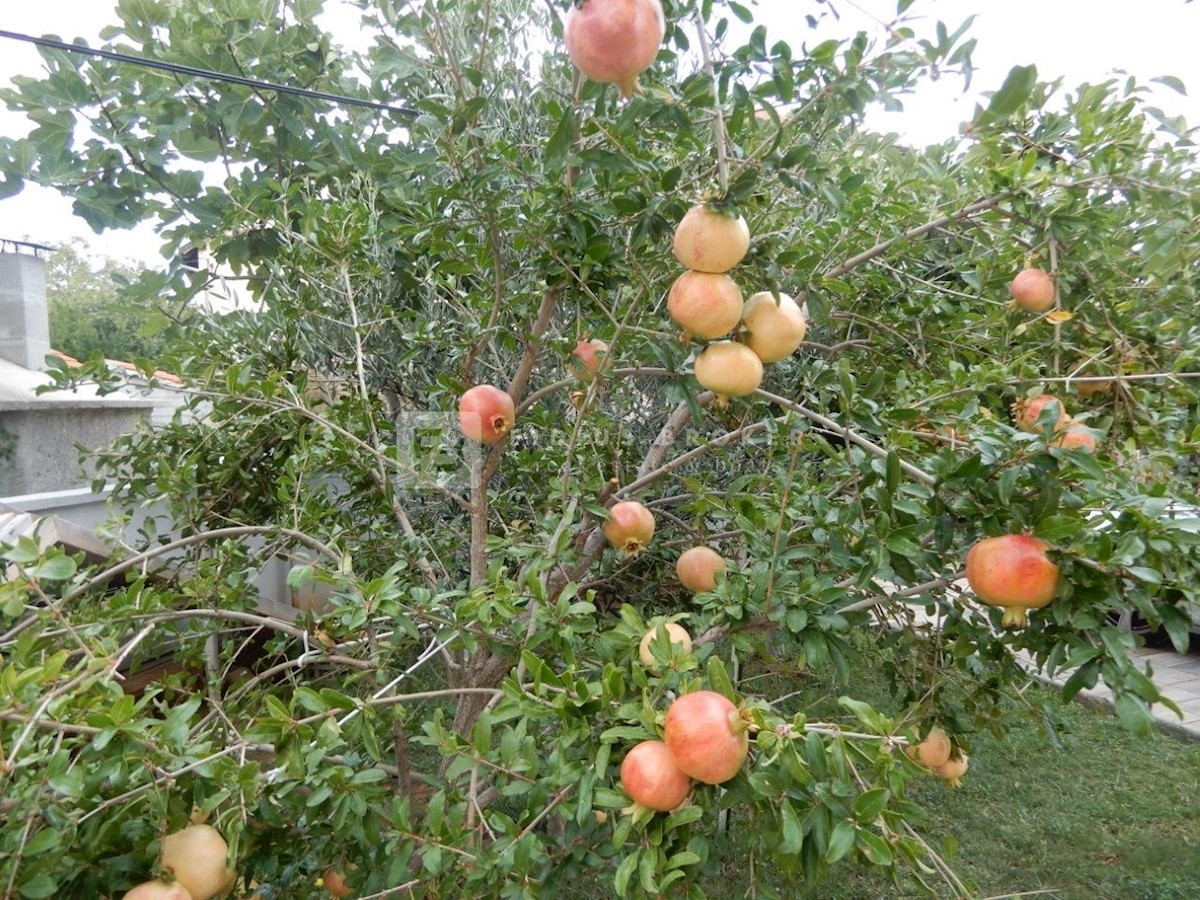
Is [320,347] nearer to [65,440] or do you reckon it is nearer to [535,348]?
[535,348]

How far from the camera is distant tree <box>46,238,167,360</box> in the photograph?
332cm

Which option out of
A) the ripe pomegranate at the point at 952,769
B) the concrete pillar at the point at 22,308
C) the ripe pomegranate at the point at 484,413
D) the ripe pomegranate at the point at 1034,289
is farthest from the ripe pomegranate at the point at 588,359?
the concrete pillar at the point at 22,308

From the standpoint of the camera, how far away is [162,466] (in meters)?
2.09

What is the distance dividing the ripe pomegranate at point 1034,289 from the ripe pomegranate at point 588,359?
104 cm

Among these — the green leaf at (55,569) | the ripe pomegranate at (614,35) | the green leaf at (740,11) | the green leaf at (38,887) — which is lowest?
the green leaf at (38,887)

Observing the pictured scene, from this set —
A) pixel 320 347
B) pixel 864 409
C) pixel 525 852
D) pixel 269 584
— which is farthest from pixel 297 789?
pixel 269 584

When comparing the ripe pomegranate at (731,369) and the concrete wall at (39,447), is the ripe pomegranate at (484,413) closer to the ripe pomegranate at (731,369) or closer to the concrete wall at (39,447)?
the ripe pomegranate at (731,369)

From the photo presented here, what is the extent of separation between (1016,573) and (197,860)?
1271 millimetres

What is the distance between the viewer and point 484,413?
181 cm

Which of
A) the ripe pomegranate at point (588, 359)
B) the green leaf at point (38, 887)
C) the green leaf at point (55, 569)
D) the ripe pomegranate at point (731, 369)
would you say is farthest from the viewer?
the ripe pomegranate at point (588, 359)

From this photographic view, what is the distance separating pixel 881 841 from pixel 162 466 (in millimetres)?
1963

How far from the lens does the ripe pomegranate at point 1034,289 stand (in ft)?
6.15

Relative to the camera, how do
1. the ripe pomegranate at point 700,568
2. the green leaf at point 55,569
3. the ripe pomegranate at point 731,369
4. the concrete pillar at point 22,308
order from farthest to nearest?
1. the concrete pillar at point 22,308
2. the ripe pomegranate at point 700,568
3. the ripe pomegranate at point 731,369
4. the green leaf at point 55,569

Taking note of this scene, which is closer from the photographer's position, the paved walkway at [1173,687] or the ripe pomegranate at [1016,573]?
the ripe pomegranate at [1016,573]
